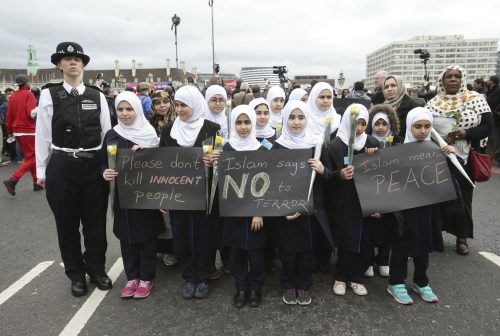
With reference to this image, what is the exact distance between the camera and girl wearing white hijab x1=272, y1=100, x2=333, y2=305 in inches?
119

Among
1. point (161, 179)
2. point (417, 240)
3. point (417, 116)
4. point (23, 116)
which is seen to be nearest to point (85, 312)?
point (161, 179)

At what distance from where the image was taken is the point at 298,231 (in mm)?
3033

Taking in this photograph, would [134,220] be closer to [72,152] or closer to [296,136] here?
[72,152]

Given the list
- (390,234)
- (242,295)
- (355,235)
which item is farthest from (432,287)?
(242,295)

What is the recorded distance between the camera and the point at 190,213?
317cm

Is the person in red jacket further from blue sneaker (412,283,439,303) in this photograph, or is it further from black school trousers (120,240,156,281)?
blue sneaker (412,283,439,303)

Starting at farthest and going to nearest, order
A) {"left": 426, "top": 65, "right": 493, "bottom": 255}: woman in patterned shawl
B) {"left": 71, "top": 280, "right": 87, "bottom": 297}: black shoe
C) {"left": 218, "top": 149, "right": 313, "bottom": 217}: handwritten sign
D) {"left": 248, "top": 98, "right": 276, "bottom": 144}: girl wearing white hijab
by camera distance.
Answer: {"left": 248, "top": 98, "right": 276, "bottom": 144}: girl wearing white hijab, {"left": 426, "top": 65, "right": 493, "bottom": 255}: woman in patterned shawl, {"left": 71, "top": 280, "right": 87, "bottom": 297}: black shoe, {"left": 218, "top": 149, "right": 313, "bottom": 217}: handwritten sign

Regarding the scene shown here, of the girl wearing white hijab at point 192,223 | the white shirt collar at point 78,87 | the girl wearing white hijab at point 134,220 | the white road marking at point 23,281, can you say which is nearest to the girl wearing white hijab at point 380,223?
the girl wearing white hijab at point 192,223

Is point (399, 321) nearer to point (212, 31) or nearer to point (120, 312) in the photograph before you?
point (120, 312)

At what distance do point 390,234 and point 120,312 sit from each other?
2.39 metres

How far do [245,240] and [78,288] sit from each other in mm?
1591

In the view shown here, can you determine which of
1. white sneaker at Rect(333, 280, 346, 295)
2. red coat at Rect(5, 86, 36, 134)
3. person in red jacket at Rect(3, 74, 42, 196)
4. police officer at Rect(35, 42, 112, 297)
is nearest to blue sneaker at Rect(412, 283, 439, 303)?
white sneaker at Rect(333, 280, 346, 295)

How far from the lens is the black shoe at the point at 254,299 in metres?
3.07

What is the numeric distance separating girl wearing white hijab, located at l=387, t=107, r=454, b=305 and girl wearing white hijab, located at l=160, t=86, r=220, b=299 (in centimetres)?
157
